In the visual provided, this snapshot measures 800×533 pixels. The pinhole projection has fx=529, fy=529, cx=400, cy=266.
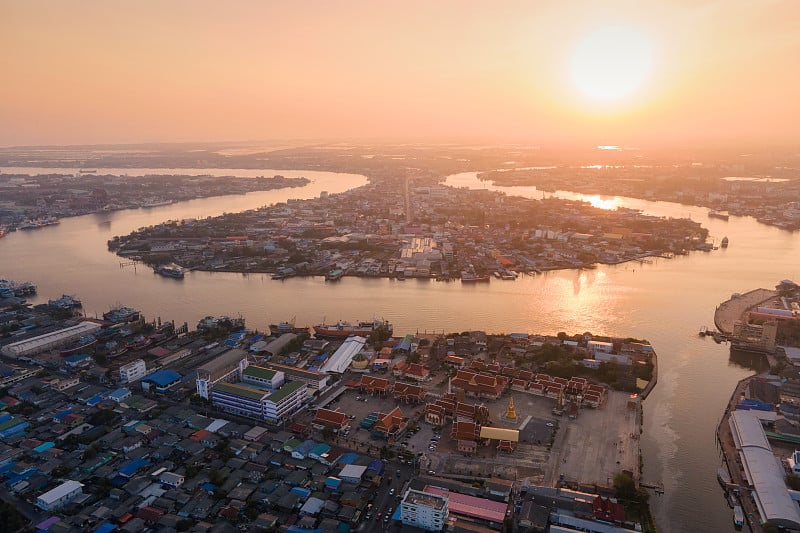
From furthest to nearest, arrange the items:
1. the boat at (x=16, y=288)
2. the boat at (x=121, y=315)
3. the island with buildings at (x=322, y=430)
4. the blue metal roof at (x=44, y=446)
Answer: the boat at (x=16, y=288)
the boat at (x=121, y=315)
the blue metal roof at (x=44, y=446)
the island with buildings at (x=322, y=430)

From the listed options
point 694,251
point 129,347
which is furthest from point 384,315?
point 694,251

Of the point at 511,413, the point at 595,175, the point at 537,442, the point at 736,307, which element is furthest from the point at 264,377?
the point at 595,175

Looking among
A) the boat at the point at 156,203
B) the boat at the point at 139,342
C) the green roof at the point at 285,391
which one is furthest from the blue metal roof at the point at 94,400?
the boat at the point at 156,203

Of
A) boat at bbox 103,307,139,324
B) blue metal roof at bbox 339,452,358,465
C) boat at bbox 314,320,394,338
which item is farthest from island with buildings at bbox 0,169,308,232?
blue metal roof at bbox 339,452,358,465

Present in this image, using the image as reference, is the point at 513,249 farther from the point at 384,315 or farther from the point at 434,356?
the point at 434,356

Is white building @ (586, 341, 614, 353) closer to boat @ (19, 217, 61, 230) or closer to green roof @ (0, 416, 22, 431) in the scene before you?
green roof @ (0, 416, 22, 431)

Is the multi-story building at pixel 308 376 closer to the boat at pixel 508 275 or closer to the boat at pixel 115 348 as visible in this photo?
the boat at pixel 115 348
